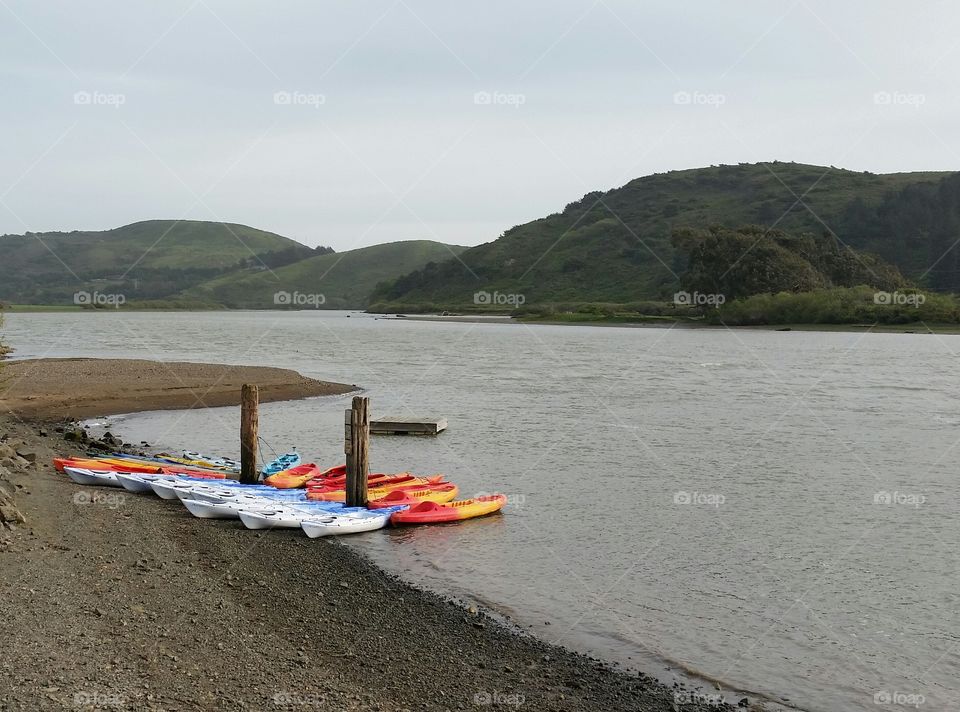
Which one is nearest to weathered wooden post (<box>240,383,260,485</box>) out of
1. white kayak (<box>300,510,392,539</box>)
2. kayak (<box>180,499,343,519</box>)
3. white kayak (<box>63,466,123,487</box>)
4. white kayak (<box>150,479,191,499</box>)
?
white kayak (<box>150,479,191,499</box>)

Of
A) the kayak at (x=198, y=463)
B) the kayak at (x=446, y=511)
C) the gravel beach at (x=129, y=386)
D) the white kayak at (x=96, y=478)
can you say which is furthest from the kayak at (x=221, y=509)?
the gravel beach at (x=129, y=386)

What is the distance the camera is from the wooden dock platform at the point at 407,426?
2995 cm

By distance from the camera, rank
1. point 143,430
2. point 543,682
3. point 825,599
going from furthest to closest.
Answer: point 143,430
point 825,599
point 543,682

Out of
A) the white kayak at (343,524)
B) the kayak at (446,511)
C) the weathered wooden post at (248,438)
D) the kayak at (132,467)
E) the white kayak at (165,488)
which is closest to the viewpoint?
the white kayak at (343,524)

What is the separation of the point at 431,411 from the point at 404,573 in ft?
72.0

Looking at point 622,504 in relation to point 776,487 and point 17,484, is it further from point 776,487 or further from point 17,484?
point 17,484

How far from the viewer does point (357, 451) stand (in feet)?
58.3

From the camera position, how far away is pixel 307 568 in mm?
14172

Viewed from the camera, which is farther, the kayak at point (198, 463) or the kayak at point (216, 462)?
the kayak at point (216, 462)

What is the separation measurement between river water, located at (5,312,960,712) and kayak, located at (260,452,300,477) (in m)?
2.90

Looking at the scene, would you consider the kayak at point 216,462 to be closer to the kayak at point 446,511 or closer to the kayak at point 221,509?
the kayak at point 221,509

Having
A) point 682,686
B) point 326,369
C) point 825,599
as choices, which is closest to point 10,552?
point 682,686

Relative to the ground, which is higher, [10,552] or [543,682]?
[10,552]

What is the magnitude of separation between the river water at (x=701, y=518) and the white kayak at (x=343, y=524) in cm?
24
